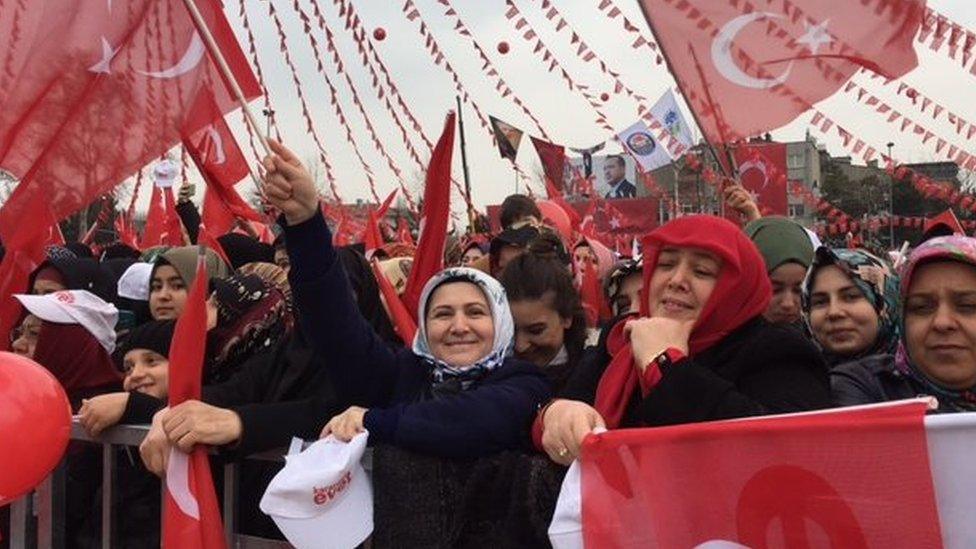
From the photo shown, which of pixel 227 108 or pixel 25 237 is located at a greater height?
pixel 227 108

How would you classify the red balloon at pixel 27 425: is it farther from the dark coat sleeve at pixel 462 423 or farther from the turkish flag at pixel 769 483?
the turkish flag at pixel 769 483

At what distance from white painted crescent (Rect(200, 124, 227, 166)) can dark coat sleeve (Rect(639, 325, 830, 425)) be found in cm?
342

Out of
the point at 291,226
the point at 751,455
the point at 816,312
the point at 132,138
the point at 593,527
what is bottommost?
the point at 593,527

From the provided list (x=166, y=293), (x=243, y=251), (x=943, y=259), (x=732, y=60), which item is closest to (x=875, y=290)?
(x=943, y=259)

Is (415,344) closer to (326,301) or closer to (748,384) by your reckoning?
(326,301)

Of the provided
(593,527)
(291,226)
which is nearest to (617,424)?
(593,527)

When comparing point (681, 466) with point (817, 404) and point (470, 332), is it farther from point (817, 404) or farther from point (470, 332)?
point (470, 332)

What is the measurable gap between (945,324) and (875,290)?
764mm

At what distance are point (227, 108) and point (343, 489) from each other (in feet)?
6.22

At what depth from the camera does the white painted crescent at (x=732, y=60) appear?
3.47 metres

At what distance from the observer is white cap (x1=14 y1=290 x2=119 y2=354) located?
11.8 feet

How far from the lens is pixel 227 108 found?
3.74 m

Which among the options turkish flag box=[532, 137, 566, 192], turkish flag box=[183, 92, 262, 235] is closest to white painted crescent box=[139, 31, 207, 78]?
turkish flag box=[183, 92, 262, 235]

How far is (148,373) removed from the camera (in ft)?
11.1
